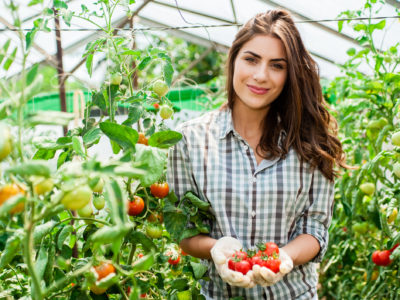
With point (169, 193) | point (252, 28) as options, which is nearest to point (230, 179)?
point (169, 193)

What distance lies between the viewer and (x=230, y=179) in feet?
4.38

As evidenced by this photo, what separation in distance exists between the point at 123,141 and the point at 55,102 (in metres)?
3.13

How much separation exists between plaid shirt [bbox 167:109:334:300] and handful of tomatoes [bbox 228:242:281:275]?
0.16m

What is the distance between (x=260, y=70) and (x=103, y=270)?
2.52 ft

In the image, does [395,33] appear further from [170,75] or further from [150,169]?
[150,169]

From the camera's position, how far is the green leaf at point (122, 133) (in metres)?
0.86

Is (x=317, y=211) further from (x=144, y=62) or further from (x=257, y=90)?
(x=144, y=62)

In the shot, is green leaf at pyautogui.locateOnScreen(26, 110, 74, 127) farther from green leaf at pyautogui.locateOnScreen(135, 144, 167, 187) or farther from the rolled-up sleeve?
the rolled-up sleeve

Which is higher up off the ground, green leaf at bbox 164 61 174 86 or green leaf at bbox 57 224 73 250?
green leaf at bbox 164 61 174 86

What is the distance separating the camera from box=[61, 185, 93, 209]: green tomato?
60 cm

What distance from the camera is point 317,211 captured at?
1.38 meters

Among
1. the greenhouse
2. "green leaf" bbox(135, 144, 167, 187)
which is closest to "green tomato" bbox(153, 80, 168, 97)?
the greenhouse

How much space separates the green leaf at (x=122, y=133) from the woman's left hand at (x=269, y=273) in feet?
1.51

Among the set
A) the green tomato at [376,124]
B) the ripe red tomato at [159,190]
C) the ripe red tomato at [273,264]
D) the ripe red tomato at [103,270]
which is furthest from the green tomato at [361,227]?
the ripe red tomato at [103,270]
